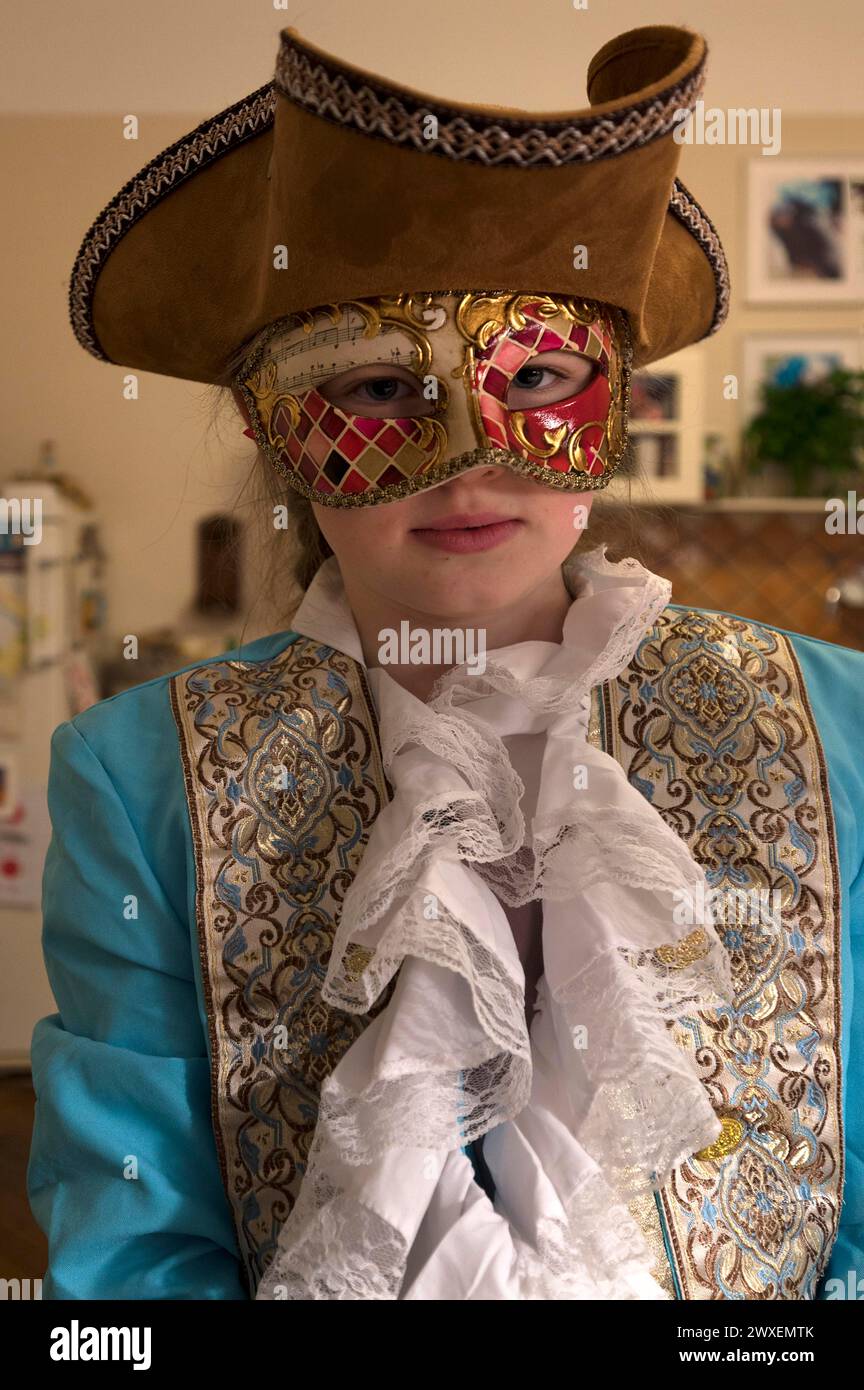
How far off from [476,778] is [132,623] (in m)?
3.34

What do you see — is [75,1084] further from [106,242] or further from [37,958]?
[37,958]

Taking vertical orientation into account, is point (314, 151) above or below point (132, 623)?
above

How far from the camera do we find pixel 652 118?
831mm

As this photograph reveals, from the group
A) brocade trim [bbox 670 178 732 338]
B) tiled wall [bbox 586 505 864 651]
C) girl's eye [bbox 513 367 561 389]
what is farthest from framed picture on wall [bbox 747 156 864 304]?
girl's eye [bbox 513 367 561 389]

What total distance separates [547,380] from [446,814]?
12.9 inches

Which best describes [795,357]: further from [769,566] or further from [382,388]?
[382,388]

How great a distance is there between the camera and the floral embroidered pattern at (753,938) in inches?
38.6

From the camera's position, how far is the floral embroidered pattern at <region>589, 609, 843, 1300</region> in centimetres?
98

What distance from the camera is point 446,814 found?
→ 0.94 metres

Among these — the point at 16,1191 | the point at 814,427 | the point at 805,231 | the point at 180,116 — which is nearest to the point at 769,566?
the point at 814,427

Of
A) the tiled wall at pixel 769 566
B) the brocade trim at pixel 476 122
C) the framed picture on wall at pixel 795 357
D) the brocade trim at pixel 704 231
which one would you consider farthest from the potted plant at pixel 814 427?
the brocade trim at pixel 476 122

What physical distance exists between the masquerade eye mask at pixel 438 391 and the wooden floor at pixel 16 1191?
1.68m

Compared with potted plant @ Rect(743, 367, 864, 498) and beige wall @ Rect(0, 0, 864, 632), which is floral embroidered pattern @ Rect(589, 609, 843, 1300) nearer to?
beige wall @ Rect(0, 0, 864, 632)
